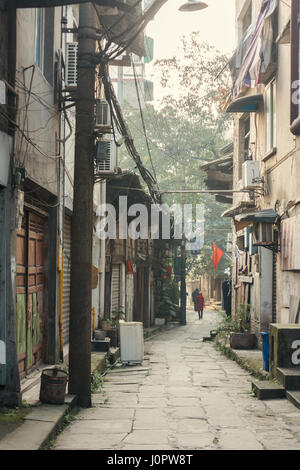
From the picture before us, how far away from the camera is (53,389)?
830 centimetres

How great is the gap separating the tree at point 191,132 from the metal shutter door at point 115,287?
15679 mm

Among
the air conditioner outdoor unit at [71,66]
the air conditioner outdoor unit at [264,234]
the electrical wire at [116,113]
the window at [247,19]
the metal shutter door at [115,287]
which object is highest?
the window at [247,19]

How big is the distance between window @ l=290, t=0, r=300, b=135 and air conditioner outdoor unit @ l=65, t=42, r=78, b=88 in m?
3.98

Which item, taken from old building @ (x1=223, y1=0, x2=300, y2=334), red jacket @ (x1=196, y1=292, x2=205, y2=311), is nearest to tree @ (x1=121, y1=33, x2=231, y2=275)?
red jacket @ (x1=196, y1=292, x2=205, y2=311)

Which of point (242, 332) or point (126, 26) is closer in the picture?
point (126, 26)

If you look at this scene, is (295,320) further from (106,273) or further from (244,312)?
(106,273)

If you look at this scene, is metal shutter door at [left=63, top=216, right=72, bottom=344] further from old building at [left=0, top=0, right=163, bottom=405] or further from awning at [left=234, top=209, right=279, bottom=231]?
awning at [left=234, top=209, right=279, bottom=231]

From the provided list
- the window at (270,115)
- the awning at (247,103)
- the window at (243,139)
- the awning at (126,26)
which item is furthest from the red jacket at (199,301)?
the awning at (126,26)

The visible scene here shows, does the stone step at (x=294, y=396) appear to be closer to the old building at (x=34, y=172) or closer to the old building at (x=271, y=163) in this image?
the old building at (x=271, y=163)

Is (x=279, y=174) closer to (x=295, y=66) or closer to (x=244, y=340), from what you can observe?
(x=295, y=66)

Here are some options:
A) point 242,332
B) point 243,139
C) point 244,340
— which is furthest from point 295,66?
point 243,139

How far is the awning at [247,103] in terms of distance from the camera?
16172 millimetres

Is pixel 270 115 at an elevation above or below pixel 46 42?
below

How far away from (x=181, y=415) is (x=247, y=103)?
33.3 feet
